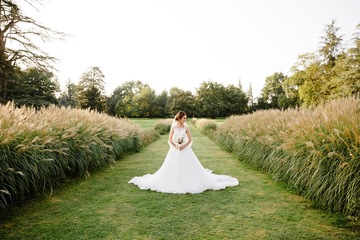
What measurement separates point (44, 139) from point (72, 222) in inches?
75.9

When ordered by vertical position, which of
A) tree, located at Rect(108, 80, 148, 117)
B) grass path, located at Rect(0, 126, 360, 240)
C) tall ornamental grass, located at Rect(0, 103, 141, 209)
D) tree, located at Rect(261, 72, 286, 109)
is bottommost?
grass path, located at Rect(0, 126, 360, 240)

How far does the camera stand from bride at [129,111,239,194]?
18.8 ft

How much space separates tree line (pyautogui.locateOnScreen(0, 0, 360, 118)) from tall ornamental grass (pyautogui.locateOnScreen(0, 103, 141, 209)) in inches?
251

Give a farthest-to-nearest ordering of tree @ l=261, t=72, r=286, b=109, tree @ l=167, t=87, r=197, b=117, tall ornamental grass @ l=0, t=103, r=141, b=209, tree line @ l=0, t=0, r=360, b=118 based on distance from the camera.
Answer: tree @ l=261, t=72, r=286, b=109, tree @ l=167, t=87, r=197, b=117, tree line @ l=0, t=0, r=360, b=118, tall ornamental grass @ l=0, t=103, r=141, b=209

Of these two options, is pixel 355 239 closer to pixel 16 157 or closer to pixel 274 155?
pixel 274 155

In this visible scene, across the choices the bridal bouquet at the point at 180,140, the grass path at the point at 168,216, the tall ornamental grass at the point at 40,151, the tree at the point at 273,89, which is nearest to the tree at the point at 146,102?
the tree at the point at 273,89

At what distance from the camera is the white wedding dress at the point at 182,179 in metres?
5.72

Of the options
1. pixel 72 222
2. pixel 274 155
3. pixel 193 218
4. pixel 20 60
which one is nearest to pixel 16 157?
pixel 72 222

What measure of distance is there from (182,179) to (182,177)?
59 millimetres

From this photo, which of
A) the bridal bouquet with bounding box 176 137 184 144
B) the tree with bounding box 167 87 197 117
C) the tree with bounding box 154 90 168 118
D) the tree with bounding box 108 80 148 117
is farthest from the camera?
the tree with bounding box 154 90 168 118

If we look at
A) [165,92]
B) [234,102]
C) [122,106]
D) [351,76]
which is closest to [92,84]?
[122,106]

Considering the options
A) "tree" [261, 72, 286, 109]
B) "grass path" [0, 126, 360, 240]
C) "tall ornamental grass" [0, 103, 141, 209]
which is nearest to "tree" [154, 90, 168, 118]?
"tree" [261, 72, 286, 109]

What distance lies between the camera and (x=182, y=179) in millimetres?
5871

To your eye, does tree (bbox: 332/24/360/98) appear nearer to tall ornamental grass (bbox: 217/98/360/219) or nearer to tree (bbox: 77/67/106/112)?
tall ornamental grass (bbox: 217/98/360/219)
